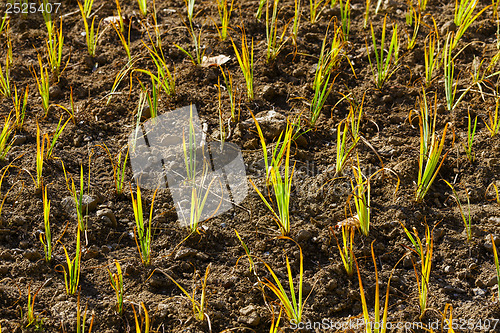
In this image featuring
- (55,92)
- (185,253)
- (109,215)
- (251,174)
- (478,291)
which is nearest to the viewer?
(478,291)

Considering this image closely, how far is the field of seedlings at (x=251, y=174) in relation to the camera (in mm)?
1569

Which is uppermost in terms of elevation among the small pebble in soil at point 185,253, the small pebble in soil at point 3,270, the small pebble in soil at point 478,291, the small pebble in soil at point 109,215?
the small pebble in soil at point 109,215

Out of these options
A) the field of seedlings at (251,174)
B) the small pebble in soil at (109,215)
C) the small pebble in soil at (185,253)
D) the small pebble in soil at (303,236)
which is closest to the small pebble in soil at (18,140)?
the field of seedlings at (251,174)

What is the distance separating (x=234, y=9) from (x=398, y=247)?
1704 mm

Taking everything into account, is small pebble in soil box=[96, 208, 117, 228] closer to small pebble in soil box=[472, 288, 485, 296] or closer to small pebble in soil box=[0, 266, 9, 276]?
small pebble in soil box=[0, 266, 9, 276]

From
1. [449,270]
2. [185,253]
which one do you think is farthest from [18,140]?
[449,270]

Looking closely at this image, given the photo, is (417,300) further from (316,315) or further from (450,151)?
(450,151)

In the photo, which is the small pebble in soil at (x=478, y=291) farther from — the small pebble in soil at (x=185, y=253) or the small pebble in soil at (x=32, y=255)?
the small pebble in soil at (x=32, y=255)

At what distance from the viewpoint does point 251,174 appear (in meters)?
1.98

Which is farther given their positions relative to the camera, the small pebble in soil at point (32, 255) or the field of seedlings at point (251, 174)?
the small pebble in soil at point (32, 255)

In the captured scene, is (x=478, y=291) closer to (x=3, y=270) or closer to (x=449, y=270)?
(x=449, y=270)

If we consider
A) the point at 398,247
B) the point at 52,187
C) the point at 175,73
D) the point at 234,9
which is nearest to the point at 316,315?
the point at 398,247

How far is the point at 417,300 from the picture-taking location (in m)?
1.58

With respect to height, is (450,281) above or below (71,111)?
below
